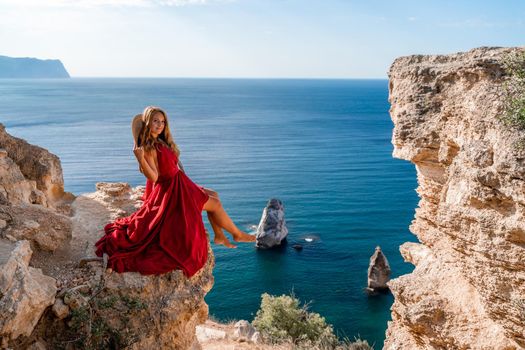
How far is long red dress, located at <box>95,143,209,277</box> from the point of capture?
757 centimetres

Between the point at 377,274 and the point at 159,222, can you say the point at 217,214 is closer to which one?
the point at 159,222

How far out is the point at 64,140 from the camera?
79.5m

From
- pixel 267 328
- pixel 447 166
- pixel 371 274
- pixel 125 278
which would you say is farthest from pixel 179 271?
pixel 371 274

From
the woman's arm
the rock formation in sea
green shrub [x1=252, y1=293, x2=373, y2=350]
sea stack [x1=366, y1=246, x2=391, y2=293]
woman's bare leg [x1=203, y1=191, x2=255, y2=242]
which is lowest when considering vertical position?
sea stack [x1=366, y1=246, x2=391, y2=293]

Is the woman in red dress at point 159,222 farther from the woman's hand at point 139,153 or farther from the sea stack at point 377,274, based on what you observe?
the sea stack at point 377,274

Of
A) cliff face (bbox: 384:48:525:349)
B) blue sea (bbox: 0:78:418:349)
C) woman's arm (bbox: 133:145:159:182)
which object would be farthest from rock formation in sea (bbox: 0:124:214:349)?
blue sea (bbox: 0:78:418:349)

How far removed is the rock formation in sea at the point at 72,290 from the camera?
6180 millimetres

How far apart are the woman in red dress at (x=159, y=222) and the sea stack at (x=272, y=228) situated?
3502 cm

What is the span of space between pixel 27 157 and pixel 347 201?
46.9 m

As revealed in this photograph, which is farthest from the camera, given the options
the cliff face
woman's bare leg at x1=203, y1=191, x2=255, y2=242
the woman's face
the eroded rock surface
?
woman's bare leg at x1=203, y1=191, x2=255, y2=242

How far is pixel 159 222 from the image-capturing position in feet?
25.2

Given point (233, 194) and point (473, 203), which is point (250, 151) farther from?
point (473, 203)

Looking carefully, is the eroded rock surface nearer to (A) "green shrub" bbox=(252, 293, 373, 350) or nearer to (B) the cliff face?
(B) the cliff face

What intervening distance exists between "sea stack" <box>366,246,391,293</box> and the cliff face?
985 inches
